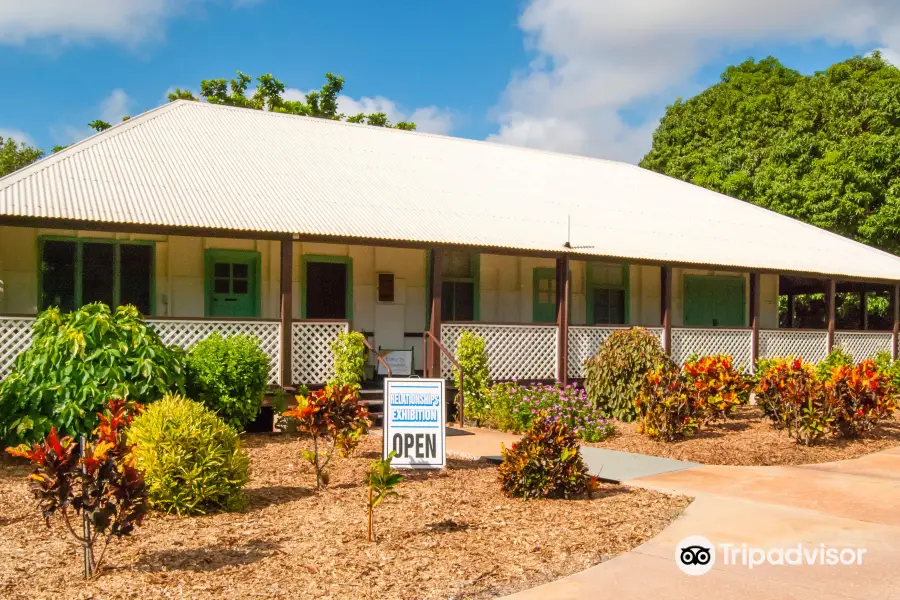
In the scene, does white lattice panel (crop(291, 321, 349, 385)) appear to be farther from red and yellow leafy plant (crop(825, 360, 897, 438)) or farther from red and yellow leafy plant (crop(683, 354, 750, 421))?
red and yellow leafy plant (crop(825, 360, 897, 438))

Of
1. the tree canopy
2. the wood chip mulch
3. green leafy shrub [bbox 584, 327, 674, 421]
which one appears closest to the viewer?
the wood chip mulch

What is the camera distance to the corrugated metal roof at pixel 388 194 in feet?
43.9

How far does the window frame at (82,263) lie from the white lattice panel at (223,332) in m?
0.99

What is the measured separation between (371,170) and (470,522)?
39.1 feet

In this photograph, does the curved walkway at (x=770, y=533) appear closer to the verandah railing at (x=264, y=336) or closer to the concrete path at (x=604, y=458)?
the concrete path at (x=604, y=458)

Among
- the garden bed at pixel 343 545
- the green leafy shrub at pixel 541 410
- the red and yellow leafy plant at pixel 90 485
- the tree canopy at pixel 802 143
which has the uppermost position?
the tree canopy at pixel 802 143

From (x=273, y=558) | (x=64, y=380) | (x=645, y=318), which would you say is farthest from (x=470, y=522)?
(x=645, y=318)

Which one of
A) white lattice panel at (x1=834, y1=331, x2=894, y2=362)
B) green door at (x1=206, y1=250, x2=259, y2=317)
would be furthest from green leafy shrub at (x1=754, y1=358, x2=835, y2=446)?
white lattice panel at (x1=834, y1=331, x2=894, y2=362)

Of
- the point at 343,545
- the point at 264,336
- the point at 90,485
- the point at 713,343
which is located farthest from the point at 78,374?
the point at 713,343

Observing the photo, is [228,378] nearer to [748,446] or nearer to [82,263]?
[82,263]

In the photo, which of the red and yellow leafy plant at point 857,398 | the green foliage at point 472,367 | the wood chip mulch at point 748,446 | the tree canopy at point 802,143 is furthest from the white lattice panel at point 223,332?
the tree canopy at point 802,143

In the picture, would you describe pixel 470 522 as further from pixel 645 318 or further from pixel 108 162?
pixel 645 318

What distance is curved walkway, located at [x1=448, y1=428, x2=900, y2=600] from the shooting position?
5379 millimetres

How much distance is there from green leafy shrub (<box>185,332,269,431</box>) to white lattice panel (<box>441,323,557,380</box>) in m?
4.01
